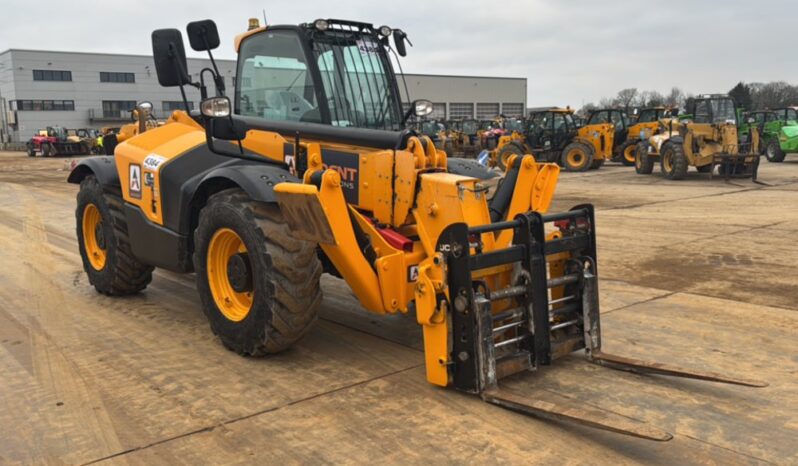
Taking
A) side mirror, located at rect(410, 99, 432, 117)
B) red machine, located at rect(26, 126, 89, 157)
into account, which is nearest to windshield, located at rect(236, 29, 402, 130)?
side mirror, located at rect(410, 99, 432, 117)

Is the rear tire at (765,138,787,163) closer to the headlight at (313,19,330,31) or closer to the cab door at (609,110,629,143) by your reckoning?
the cab door at (609,110,629,143)

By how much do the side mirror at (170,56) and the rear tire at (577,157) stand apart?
2082 cm

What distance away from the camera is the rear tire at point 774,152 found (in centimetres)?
2606

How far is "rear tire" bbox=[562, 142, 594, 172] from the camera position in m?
24.0

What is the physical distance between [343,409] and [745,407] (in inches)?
91.7

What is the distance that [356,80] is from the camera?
5.11 meters

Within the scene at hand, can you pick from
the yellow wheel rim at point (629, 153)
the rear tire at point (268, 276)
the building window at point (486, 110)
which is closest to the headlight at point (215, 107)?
the rear tire at point (268, 276)

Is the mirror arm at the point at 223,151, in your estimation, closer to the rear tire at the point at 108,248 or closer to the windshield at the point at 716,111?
the rear tire at the point at 108,248

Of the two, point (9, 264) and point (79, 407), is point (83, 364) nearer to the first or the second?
point (79, 407)

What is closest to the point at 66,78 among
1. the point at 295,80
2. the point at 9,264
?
the point at 9,264

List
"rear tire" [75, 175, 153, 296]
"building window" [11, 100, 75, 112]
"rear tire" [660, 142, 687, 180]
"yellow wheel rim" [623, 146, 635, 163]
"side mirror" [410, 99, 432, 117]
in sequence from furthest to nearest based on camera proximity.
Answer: "building window" [11, 100, 75, 112]
"yellow wheel rim" [623, 146, 635, 163]
"rear tire" [660, 142, 687, 180]
"rear tire" [75, 175, 153, 296]
"side mirror" [410, 99, 432, 117]

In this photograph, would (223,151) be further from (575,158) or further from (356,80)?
(575,158)

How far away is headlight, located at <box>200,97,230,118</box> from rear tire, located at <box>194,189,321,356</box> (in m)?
0.56

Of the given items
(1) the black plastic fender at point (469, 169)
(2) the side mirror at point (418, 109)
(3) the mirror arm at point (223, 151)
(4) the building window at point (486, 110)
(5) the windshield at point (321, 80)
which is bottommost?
(1) the black plastic fender at point (469, 169)
